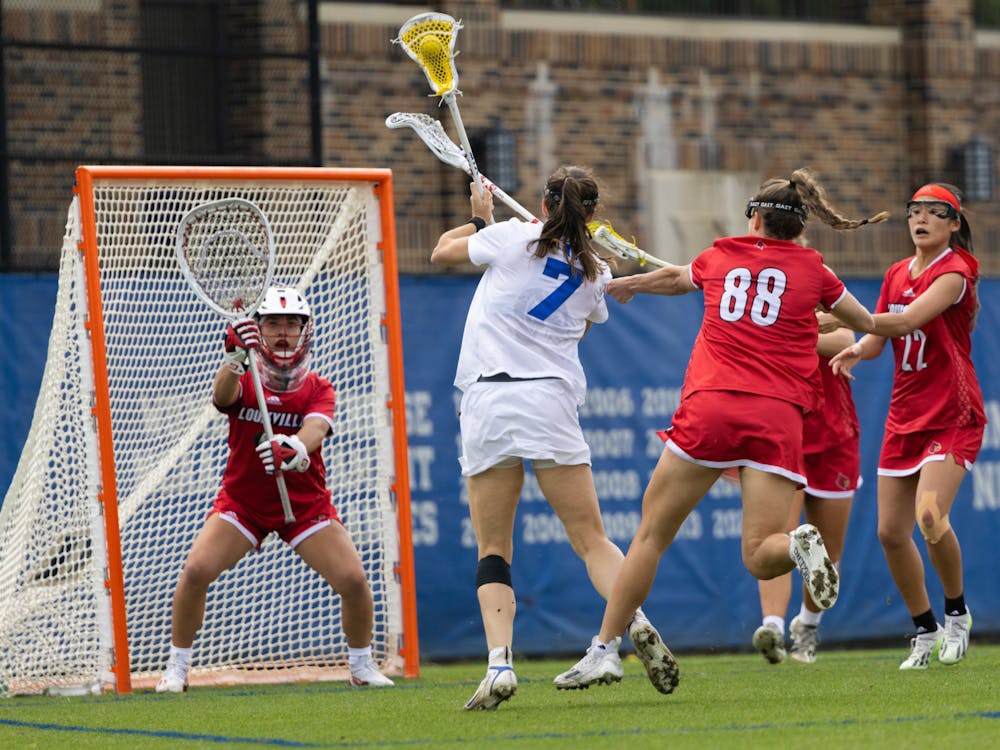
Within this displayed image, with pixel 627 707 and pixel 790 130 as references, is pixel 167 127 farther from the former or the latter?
pixel 627 707

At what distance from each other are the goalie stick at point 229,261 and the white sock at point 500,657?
1889mm

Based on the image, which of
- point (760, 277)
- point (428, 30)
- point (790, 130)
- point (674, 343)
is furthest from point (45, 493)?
point (790, 130)

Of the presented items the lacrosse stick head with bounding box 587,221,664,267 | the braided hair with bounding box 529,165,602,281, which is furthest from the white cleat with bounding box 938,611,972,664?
the braided hair with bounding box 529,165,602,281

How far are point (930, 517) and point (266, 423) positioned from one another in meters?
2.94

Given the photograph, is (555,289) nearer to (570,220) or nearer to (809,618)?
(570,220)

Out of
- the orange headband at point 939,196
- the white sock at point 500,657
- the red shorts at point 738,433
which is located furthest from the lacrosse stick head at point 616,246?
the white sock at point 500,657

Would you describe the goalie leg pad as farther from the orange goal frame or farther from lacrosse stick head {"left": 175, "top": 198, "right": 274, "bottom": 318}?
lacrosse stick head {"left": 175, "top": 198, "right": 274, "bottom": 318}

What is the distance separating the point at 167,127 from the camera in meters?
15.3

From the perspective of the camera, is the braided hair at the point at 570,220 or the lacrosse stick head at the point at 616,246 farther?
the lacrosse stick head at the point at 616,246

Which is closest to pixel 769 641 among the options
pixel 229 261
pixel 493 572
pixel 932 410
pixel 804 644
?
pixel 804 644

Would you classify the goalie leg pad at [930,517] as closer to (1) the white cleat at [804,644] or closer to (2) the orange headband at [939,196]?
(2) the orange headband at [939,196]

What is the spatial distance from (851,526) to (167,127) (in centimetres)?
606

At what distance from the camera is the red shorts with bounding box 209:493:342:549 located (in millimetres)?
9109

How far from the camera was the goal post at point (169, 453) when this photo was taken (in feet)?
30.3
